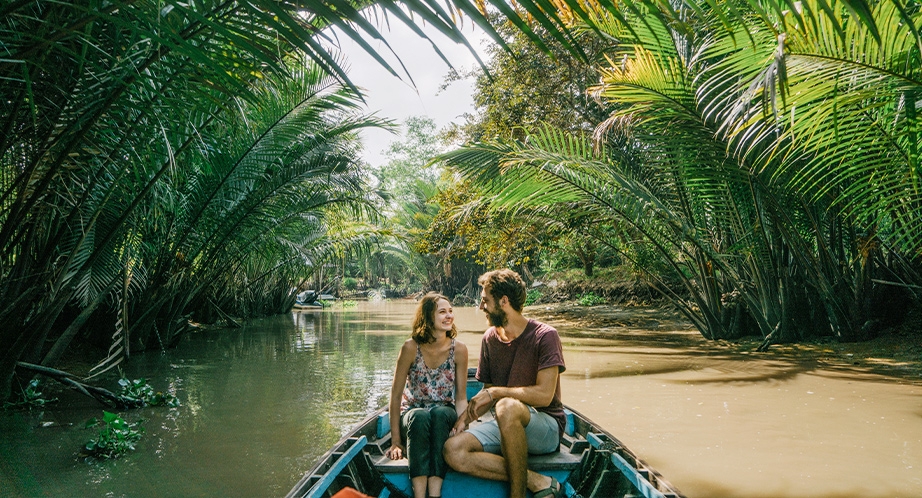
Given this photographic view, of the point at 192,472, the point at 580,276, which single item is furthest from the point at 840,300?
the point at 580,276

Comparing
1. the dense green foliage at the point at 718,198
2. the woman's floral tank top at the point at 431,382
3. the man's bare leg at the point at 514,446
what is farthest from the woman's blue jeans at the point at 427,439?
the dense green foliage at the point at 718,198

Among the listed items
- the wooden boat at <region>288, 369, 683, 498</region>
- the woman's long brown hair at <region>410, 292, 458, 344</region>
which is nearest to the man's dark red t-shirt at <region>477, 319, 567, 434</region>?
the wooden boat at <region>288, 369, 683, 498</region>

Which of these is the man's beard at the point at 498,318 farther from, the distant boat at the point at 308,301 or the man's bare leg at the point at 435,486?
the distant boat at the point at 308,301

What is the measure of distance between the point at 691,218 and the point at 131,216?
8438 mm

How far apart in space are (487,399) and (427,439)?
38 cm

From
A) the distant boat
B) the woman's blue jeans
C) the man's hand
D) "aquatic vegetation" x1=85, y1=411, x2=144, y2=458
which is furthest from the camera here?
the distant boat

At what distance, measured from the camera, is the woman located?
3.47m

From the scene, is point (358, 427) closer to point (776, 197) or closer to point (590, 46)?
point (776, 197)

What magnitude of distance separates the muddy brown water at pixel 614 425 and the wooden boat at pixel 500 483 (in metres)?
0.99

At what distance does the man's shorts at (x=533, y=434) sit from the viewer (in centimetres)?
346

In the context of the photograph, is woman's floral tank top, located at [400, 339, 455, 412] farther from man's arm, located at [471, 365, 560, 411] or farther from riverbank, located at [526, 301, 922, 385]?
riverbank, located at [526, 301, 922, 385]

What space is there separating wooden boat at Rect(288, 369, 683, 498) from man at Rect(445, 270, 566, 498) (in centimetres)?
8

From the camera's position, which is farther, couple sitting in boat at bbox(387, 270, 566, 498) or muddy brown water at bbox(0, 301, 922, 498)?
muddy brown water at bbox(0, 301, 922, 498)

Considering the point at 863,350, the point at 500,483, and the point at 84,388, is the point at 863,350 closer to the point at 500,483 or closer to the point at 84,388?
the point at 500,483
